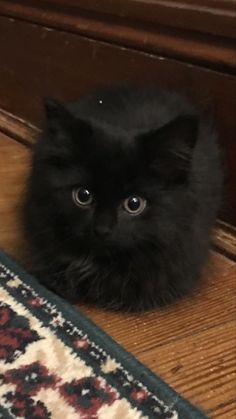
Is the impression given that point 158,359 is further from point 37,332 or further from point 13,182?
point 13,182

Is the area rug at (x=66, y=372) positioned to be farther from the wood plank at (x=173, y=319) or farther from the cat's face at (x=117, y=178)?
the cat's face at (x=117, y=178)

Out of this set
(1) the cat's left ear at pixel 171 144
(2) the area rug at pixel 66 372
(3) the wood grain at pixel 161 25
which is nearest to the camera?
(2) the area rug at pixel 66 372

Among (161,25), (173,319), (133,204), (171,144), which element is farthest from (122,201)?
(161,25)

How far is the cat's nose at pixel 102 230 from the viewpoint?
106cm

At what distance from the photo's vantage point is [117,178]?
1058 millimetres

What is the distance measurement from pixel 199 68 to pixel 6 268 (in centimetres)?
62

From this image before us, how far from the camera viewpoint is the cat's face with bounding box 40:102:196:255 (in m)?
1.06

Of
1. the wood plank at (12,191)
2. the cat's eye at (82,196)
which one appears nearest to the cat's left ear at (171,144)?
the cat's eye at (82,196)

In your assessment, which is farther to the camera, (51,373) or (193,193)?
(193,193)

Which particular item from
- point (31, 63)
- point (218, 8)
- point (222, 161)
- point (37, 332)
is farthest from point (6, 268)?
point (31, 63)

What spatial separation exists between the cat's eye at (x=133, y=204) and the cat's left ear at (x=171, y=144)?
0.06 meters

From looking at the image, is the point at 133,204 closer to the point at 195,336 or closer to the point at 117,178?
the point at 117,178

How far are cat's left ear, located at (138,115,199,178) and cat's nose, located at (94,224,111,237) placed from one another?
0.13m

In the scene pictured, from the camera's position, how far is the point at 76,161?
110cm
